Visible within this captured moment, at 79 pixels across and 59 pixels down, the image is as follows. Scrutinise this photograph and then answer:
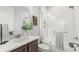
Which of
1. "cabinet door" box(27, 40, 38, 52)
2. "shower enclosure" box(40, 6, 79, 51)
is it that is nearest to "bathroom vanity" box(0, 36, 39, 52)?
"cabinet door" box(27, 40, 38, 52)

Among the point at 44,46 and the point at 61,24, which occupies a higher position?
the point at 61,24

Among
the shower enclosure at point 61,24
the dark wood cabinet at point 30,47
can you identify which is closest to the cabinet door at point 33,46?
the dark wood cabinet at point 30,47

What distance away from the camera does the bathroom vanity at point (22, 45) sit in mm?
952

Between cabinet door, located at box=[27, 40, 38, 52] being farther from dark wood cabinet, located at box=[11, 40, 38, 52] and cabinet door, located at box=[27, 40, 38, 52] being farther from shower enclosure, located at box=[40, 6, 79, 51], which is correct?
shower enclosure, located at box=[40, 6, 79, 51]

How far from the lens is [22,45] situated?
107cm

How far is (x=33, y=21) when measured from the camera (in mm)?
1079

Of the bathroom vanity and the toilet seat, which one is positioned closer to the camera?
the bathroom vanity

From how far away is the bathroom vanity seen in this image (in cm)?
95

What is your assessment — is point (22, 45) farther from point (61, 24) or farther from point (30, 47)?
point (61, 24)

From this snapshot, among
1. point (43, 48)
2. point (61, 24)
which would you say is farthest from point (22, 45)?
point (61, 24)

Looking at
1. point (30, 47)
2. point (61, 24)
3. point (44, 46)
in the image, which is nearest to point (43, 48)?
point (44, 46)

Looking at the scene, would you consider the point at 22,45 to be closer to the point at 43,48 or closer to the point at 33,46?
the point at 33,46

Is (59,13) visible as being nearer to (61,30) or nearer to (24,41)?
(61,30)
